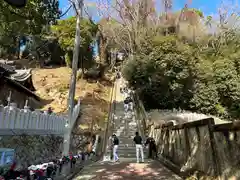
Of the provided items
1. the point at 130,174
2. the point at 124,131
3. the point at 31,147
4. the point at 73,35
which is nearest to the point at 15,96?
the point at 124,131

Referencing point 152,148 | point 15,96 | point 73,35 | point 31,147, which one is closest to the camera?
point 31,147

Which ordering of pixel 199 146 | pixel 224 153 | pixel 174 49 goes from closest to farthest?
pixel 224 153, pixel 199 146, pixel 174 49

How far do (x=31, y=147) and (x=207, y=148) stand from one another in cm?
658

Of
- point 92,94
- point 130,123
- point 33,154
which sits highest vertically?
point 92,94

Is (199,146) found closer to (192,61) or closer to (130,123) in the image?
(130,123)

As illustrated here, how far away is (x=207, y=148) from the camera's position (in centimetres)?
686

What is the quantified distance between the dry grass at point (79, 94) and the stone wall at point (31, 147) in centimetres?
654

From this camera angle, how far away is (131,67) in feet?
71.1

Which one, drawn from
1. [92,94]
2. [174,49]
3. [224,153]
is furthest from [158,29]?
[224,153]

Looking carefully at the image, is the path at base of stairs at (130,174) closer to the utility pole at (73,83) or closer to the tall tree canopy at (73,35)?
the utility pole at (73,83)

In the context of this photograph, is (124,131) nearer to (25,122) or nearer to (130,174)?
(130,174)

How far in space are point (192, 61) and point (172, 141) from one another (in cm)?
1205

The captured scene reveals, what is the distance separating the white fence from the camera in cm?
796

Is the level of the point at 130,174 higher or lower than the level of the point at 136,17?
lower
